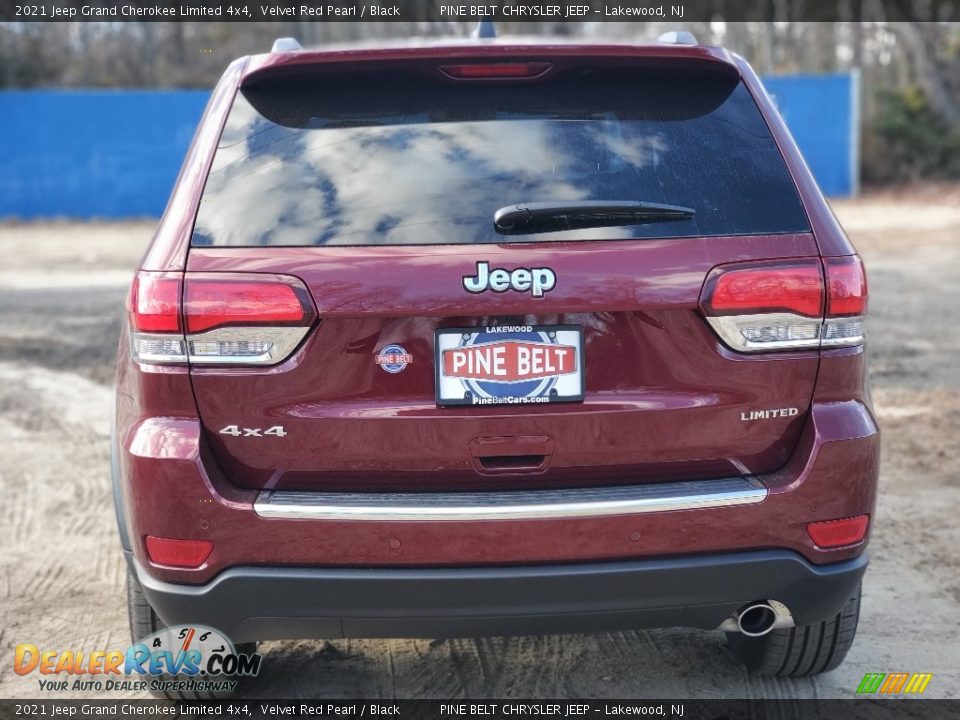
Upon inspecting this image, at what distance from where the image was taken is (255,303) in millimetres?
2604

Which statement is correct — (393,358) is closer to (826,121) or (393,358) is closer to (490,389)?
(490,389)

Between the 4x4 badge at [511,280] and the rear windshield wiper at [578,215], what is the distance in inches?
4.1

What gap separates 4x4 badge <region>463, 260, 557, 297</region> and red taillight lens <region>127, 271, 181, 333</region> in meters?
0.68

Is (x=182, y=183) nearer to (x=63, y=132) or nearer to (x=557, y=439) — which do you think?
(x=557, y=439)

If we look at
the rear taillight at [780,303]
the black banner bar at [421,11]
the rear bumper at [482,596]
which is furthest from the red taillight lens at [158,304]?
the black banner bar at [421,11]

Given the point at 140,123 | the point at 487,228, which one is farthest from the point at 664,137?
the point at 140,123

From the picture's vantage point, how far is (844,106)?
25094mm

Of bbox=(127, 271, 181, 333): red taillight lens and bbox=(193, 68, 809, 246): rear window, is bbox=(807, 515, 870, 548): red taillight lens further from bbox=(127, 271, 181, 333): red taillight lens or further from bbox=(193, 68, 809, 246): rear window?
bbox=(127, 271, 181, 333): red taillight lens

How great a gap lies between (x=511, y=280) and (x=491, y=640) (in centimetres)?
157

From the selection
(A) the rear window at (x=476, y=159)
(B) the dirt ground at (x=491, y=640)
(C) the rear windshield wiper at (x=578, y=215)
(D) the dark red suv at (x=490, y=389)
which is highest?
(A) the rear window at (x=476, y=159)

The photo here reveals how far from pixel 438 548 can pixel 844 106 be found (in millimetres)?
24695

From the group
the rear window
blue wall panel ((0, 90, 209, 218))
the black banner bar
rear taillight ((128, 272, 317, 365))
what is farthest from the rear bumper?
the black banner bar

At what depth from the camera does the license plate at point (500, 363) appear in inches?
103

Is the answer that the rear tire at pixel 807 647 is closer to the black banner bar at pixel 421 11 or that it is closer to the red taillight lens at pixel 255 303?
the red taillight lens at pixel 255 303
